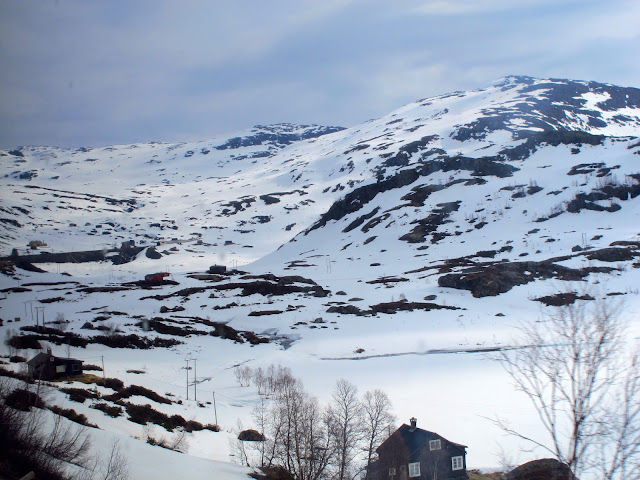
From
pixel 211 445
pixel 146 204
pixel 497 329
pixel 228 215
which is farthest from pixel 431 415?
pixel 146 204

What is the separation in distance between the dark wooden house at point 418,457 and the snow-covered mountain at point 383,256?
4.43 ft

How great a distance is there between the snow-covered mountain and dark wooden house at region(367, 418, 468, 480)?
135 centimetres

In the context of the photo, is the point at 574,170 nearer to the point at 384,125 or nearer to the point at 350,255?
Answer: the point at 350,255

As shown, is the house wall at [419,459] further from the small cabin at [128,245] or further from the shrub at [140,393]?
the small cabin at [128,245]

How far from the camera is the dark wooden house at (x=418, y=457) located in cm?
1532

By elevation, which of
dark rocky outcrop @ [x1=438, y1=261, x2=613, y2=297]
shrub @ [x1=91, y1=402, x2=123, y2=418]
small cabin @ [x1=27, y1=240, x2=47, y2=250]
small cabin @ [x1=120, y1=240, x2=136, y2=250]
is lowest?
shrub @ [x1=91, y1=402, x2=123, y2=418]

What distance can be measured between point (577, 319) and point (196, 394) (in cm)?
2624

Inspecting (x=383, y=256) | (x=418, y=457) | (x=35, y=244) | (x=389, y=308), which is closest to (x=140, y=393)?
(x=418, y=457)

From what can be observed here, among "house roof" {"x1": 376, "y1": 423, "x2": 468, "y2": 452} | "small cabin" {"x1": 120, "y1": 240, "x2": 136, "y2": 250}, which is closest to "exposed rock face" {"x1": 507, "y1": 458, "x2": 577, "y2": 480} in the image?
"house roof" {"x1": 376, "y1": 423, "x2": 468, "y2": 452}

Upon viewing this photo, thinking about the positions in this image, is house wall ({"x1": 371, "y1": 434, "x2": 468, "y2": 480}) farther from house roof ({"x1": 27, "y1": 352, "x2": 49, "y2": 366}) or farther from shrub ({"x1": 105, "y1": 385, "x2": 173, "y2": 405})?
house roof ({"x1": 27, "y1": 352, "x2": 49, "y2": 366})

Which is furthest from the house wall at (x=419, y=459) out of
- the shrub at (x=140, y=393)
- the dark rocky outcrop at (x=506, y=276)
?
the dark rocky outcrop at (x=506, y=276)

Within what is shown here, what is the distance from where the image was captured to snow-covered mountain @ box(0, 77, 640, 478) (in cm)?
3594

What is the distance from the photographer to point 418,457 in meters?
16.6

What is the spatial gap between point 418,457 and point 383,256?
58.0 metres
